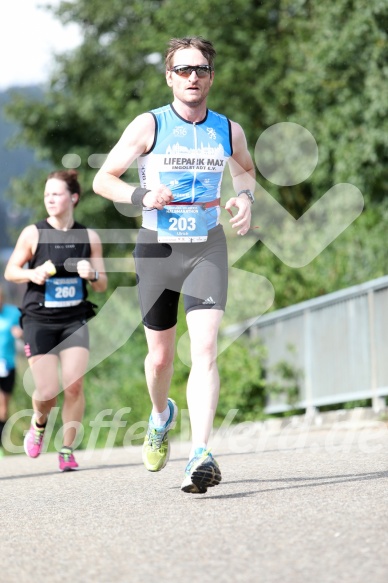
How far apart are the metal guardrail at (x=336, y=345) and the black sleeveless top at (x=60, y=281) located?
14.0 ft

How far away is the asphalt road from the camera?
4.27m

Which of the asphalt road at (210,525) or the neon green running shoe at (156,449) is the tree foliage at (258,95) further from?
the neon green running shoe at (156,449)

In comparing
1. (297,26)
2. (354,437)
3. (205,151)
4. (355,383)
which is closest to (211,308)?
(205,151)

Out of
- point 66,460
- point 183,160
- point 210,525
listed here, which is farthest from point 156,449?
point 66,460

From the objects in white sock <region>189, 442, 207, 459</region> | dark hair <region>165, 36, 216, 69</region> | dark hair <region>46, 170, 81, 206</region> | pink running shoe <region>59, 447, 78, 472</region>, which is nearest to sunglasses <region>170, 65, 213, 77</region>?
dark hair <region>165, 36, 216, 69</region>

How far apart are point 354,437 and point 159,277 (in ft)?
17.3

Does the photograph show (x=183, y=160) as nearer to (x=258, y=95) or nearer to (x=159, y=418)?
(x=159, y=418)

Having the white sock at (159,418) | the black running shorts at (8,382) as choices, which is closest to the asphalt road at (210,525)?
the white sock at (159,418)

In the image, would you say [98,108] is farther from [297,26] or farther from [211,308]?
[211,308]

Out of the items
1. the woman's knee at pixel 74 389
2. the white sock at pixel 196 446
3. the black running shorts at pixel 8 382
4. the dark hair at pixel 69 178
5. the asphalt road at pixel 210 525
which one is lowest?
the asphalt road at pixel 210 525

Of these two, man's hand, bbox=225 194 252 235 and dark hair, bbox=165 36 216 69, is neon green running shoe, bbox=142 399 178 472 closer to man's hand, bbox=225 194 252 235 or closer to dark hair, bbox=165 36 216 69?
man's hand, bbox=225 194 252 235

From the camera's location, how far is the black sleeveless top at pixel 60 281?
Answer: 9617mm

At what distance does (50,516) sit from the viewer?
6.23 m

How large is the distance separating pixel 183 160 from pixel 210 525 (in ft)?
7.11
